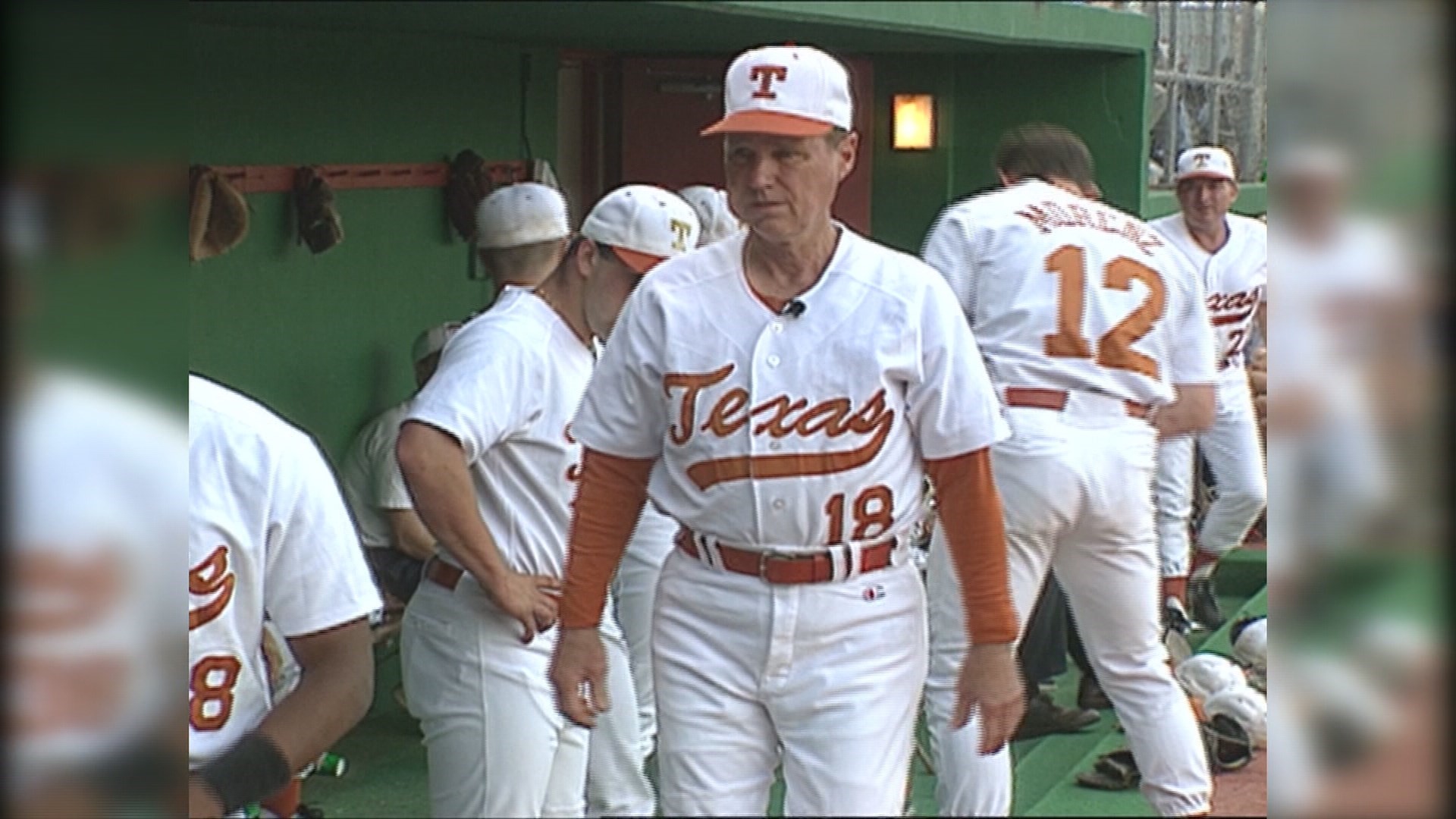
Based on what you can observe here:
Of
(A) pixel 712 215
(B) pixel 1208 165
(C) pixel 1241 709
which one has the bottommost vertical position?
(C) pixel 1241 709

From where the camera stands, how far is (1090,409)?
4586 mm

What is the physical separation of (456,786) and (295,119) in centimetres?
223

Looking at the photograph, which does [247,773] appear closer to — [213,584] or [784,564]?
[213,584]

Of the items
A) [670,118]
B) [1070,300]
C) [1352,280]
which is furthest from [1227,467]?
[1352,280]

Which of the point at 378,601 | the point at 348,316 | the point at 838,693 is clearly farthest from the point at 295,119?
the point at 378,601

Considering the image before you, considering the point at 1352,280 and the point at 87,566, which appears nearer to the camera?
the point at 1352,280

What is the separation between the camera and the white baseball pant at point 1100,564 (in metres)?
4.52

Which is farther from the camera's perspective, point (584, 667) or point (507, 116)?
point (507, 116)

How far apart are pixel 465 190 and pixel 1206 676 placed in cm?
250

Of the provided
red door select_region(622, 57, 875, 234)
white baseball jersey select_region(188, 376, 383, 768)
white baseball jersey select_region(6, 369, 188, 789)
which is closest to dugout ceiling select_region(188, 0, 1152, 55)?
red door select_region(622, 57, 875, 234)

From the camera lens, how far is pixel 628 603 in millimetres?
4738

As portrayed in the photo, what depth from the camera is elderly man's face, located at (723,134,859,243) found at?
3031 mm

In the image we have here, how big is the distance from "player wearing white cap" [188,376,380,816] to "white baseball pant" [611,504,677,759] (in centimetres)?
243

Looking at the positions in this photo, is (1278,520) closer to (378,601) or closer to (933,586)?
(378,601)
